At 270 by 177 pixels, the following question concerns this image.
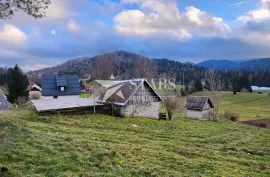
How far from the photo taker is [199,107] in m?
42.0

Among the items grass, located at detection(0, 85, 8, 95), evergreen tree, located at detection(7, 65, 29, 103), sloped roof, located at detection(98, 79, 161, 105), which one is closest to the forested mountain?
grass, located at detection(0, 85, 8, 95)

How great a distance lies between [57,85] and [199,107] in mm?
24698

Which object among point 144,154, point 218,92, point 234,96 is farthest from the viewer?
point 234,96

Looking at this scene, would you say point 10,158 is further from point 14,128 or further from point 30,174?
point 14,128

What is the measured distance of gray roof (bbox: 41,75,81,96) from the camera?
3856 cm

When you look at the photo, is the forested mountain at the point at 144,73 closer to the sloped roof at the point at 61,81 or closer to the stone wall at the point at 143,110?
the sloped roof at the point at 61,81

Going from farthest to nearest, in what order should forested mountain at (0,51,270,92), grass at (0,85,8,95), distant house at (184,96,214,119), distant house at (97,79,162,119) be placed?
grass at (0,85,8,95)
forested mountain at (0,51,270,92)
distant house at (184,96,214,119)
distant house at (97,79,162,119)

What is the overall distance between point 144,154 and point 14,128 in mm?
7020

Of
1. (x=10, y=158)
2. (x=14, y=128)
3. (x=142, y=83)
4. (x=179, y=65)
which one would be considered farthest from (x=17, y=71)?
(x=179, y=65)

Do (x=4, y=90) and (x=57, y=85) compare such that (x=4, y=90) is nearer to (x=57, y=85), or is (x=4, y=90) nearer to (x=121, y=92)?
(x=57, y=85)

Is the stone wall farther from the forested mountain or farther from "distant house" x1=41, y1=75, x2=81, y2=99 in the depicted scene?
the forested mountain

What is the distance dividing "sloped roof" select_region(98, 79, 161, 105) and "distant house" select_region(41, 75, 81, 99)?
996cm

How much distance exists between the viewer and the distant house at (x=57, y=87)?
3856 cm

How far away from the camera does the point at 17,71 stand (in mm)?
42781
